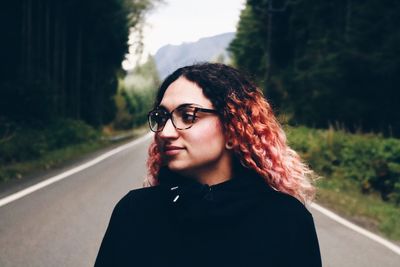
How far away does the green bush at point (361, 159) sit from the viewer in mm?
11000

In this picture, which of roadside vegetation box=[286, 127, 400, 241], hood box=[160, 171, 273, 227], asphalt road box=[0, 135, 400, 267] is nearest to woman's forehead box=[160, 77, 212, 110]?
hood box=[160, 171, 273, 227]

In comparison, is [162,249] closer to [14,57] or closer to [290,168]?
[290,168]

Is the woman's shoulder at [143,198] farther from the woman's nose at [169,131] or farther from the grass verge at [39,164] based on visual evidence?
the grass verge at [39,164]

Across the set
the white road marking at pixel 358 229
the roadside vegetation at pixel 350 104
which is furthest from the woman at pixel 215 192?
the white road marking at pixel 358 229

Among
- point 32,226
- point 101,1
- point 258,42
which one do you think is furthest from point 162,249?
point 258,42

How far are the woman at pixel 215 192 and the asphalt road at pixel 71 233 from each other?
370 cm

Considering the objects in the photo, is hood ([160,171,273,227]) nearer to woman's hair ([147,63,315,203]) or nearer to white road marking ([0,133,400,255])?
woman's hair ([147,63,315,203])

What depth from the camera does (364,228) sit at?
774 cm

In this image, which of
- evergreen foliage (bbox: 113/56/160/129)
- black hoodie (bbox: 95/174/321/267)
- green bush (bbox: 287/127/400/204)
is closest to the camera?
black hoodie (bbox: 95/174/321/267)

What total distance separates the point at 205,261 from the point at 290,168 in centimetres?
54

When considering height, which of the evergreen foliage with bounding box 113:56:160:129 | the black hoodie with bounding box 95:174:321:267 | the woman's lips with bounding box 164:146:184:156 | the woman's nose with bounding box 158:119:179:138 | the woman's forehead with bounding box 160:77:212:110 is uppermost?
the woman's forehead with bounding box 160:77:212:110

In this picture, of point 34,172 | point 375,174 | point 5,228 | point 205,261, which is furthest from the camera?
point 34,172

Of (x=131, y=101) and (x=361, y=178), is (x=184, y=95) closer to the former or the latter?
(x=361, y=178)

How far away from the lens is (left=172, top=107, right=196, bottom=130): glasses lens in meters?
1.68
